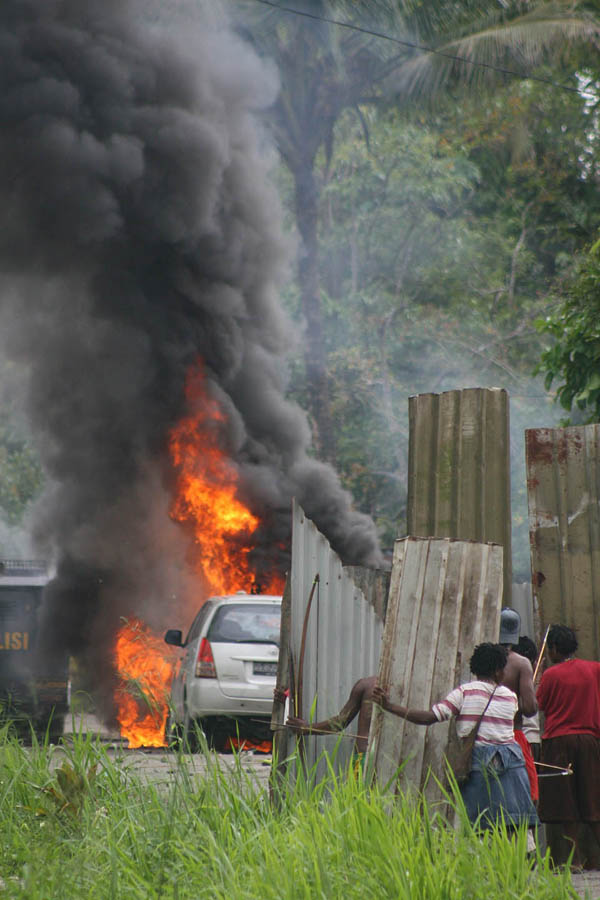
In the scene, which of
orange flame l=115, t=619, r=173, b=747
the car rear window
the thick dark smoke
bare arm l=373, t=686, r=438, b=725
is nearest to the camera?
bare arm l=373, t=686, r=438, b=725

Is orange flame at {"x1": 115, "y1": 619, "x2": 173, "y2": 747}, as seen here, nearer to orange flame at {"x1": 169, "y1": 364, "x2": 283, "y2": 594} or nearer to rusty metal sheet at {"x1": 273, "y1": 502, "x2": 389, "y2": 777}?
orange flame at {"x1": 169, "y1": 364, "x2": 283, "y2": 594}

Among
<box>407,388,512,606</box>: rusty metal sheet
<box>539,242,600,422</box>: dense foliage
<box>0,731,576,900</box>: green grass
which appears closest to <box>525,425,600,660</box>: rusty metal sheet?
<box>407,388,512,606</box>: rusty metal sheet

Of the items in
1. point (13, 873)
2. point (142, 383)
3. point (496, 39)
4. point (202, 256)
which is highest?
point (496, 39)

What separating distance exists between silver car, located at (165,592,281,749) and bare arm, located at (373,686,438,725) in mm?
5478

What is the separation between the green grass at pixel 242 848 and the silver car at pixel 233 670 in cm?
522

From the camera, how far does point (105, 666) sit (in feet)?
52.3

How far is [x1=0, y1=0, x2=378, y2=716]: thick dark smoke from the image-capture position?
18500mm

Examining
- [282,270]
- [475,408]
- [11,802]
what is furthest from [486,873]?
[282,270]

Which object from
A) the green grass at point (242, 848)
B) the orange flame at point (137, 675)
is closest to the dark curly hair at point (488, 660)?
the green grass at point (242, 848)

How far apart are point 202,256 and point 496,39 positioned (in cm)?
696

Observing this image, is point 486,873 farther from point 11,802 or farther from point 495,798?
point 11,802

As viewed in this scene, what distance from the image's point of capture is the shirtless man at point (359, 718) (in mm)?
5922

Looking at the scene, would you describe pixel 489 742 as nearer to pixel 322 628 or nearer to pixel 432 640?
pixel 432 640

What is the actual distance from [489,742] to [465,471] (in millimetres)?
1900
